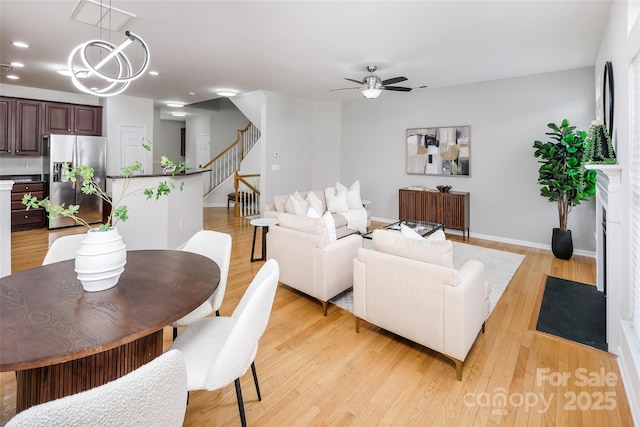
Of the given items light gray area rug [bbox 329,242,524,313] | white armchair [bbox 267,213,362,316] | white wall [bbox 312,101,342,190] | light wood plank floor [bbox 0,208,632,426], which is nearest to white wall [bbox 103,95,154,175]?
white wall [bbox 312,101,342,190]

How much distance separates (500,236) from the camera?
5656 mm

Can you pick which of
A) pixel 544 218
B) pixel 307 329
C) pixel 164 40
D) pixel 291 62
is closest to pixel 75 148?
pixel 164 40

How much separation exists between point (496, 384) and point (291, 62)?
4.41m

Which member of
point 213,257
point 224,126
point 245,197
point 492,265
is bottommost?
point 492,265

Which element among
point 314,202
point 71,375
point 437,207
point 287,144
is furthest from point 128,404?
point 287,144

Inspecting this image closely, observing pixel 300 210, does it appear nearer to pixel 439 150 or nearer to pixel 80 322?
pixel 439 150

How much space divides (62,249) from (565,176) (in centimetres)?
547

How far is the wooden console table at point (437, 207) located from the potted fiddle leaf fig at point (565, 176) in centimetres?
130

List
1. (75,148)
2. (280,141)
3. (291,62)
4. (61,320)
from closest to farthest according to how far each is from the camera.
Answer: (61,320) < (291,62) < (75,148) < (280,141)

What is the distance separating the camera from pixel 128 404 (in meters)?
0.75

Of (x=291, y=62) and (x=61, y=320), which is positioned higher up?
(x=291, y=62)

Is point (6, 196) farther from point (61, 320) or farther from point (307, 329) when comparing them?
point (307, 329)

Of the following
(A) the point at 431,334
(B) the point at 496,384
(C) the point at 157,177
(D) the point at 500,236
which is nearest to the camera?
(B) the point at 496,384

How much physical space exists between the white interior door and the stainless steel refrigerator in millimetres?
501
